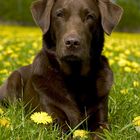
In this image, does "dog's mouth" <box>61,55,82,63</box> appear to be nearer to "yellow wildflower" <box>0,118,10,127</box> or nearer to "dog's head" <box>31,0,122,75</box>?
"dog's head" <box>31,0,122,75</box>

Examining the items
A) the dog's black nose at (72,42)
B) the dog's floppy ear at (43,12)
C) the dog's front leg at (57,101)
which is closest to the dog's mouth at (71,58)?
the dog's black nose at (72,42)

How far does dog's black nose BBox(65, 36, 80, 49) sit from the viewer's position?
4.69 meters

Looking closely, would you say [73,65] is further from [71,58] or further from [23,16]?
[23,16]

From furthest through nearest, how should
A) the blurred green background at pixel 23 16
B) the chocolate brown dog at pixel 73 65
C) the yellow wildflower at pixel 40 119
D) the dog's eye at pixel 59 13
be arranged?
the blurred green background at pixel 23 16 → the dog's eye at pixel 59 13 → the chocolate brown dog at pixel 73 65 → the yellow wildflower at pixel 40 119

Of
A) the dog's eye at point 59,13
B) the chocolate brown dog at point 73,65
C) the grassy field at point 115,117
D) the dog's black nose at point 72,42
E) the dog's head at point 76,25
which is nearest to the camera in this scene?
the grassy field at point 115,117

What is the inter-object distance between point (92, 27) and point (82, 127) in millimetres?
1004

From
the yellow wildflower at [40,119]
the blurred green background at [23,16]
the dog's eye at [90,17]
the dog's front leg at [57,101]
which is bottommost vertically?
the blurred green background at [23,16]

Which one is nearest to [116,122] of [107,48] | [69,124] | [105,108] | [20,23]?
[105,108]

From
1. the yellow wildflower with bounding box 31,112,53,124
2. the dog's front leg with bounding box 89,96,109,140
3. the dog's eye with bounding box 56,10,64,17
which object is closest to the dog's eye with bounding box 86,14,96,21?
the dog's eye with bounding box 56,10,64,17

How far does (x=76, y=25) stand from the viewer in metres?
4.92

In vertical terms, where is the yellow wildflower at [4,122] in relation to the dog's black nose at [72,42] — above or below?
below

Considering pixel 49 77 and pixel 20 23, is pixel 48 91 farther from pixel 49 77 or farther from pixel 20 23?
pixel 20 23

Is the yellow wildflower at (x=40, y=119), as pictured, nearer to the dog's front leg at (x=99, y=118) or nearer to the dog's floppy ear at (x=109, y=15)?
the dog's front leg at (x=99, y=118)

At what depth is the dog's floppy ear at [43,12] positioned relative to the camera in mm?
5191
